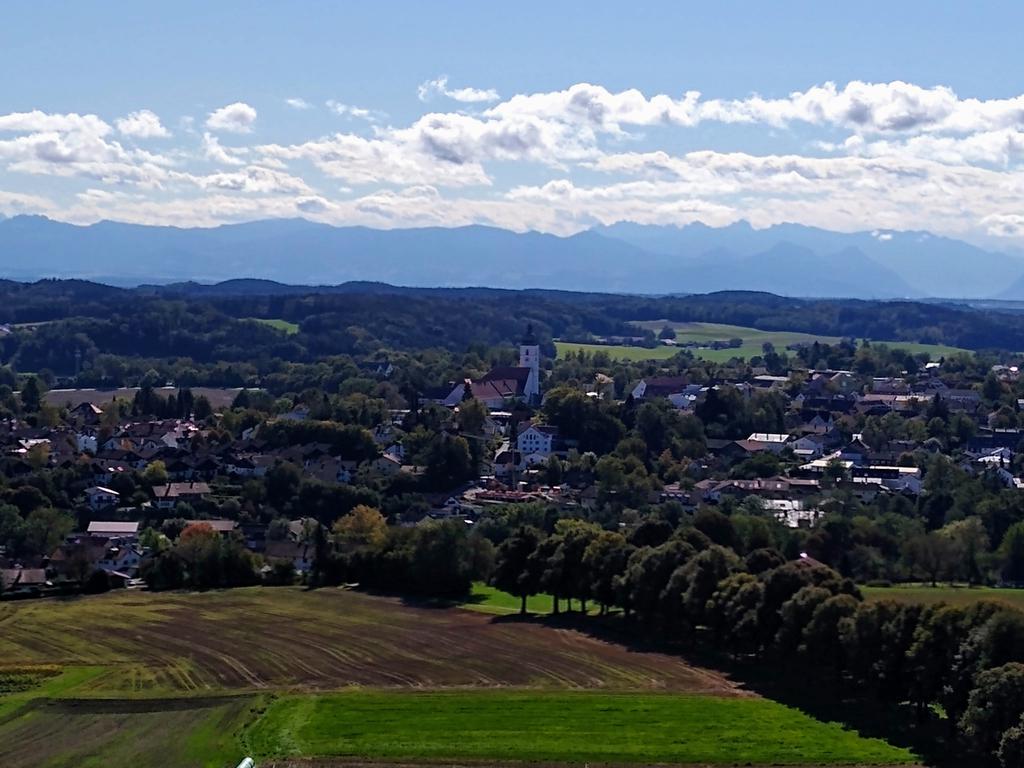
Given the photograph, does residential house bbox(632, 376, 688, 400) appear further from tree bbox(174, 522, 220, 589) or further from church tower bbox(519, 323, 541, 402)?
tree bbox(174, 522, 220, 589)

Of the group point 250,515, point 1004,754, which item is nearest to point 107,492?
point 250,515

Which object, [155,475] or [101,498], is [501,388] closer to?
[155,475]

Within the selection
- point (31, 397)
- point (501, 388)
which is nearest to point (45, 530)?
point (31, 397)

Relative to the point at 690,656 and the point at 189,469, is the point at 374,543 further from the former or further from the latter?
the point at 189,469

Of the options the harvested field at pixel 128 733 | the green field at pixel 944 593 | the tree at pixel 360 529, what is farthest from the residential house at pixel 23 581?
the green field at pixel 944 593

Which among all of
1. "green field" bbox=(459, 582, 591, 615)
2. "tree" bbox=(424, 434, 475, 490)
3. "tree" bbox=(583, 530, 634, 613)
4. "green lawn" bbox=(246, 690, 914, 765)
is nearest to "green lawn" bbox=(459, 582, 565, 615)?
"green field" bbox=(459, 582, 591, 615)
